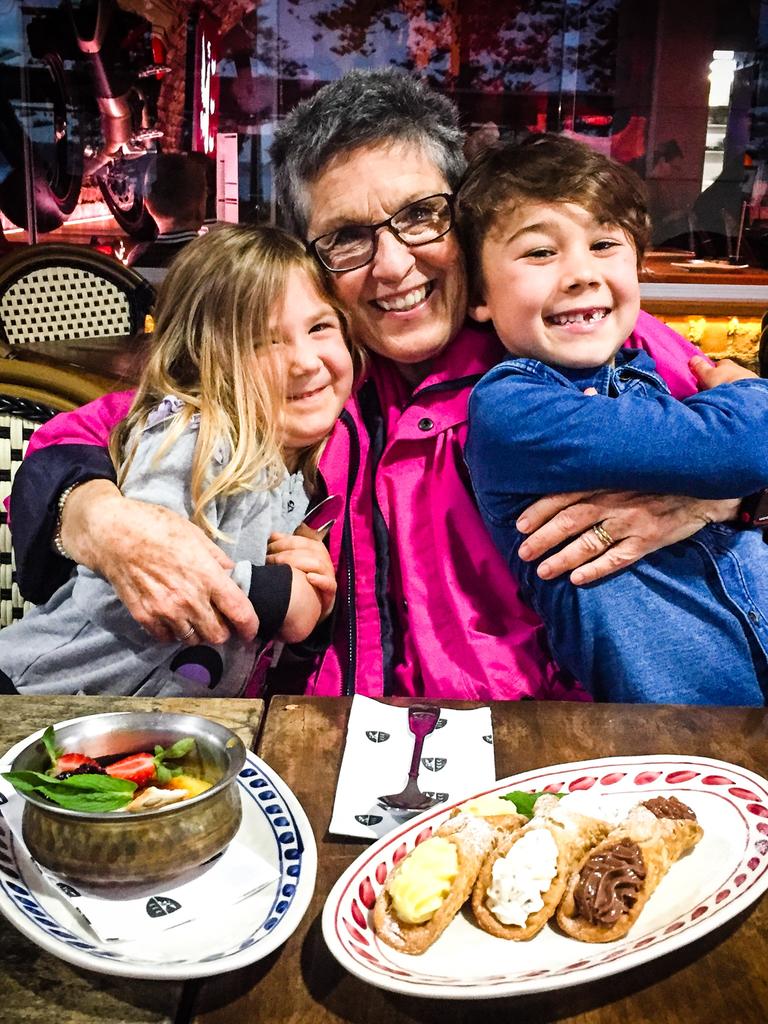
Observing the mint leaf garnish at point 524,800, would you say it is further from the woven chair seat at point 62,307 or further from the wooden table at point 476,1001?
the woven chair seat at point 62,307

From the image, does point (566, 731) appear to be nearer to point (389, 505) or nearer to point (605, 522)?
point (605, 522)

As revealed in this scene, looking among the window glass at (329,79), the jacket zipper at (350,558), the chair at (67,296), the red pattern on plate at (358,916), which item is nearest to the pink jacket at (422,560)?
the jacket zipper at (350,558)

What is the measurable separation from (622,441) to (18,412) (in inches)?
45.4

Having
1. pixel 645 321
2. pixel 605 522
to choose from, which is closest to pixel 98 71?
pixel 645 321

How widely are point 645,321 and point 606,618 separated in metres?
0.69

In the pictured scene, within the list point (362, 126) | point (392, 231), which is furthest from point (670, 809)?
point (362, 126)

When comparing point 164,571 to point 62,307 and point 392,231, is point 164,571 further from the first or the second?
point 62,307

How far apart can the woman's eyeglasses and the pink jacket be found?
227 mm

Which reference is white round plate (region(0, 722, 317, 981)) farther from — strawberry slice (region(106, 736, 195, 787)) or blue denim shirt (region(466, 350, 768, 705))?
blue denim shirt (region(466, 350, 768, 705))

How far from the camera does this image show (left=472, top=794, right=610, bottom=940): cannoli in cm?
88

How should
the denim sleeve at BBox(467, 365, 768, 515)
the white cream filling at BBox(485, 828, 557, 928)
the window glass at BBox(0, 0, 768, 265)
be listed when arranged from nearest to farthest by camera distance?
the white cream filling at BBox(485, 828, 557, 928) → the denim sleeve at BBox(467, 365, 768, 515) → the window glass at BBox(0, 0, 768, 265)

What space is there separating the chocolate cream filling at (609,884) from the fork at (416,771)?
0.23 meters

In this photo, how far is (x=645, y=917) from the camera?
92 centimetres

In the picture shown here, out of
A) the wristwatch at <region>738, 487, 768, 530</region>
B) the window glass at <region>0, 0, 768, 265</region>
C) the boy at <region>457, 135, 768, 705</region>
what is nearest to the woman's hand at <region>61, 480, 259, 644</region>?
the boy at <region>457, 135, 768, 705</region>
